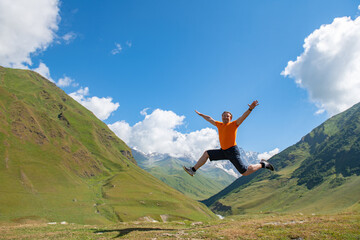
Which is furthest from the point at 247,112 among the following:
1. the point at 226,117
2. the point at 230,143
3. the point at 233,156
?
the point at 233,156

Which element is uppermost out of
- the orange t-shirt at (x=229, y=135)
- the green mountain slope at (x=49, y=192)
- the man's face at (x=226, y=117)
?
the green mountain slope at (x=49, y=192)

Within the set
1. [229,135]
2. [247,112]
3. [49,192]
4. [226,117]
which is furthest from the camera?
[49,192]

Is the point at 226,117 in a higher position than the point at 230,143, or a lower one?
higher

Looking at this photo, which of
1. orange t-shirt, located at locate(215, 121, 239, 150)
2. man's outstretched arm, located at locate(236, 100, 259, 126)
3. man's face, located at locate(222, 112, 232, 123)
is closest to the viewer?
man's outstretched arm, located at locate(236, 100, 259, 126)

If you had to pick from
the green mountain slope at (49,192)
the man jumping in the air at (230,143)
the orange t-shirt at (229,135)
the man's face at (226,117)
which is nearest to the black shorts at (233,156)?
the man jumping in the air at (230,143)

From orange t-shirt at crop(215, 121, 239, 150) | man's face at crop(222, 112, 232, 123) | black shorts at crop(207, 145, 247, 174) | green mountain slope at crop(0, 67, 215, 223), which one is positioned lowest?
black shorts at crop(207, 145, 247, 174)

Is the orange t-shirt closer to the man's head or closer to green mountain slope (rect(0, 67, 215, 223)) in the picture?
the man's head

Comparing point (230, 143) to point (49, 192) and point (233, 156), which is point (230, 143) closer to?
point (233, 156)

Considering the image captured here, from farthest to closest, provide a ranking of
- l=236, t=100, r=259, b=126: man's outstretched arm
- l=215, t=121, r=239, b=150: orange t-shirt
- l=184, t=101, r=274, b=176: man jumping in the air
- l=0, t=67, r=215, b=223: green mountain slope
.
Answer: l=0, t=67, r=215, b=223: green mountain slope, l=215, t=121, r=239, b=150: orange t-shirt, l=184, t=101, r=274, b=176: man jumping in the air, l=236, t=100, r=259, b=126: man's outstretched arm

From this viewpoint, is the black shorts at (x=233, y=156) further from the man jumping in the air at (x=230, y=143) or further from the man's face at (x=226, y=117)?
the man's face at (x=226, y=117)

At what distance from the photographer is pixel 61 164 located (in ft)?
616

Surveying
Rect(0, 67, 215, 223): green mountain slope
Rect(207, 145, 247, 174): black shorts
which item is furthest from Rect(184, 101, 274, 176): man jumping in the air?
Rect(0, 67, 215, 223): green mountain slope

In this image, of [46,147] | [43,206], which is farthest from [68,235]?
[46,147]

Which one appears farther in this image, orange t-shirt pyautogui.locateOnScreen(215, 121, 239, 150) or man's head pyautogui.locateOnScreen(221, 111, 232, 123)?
man's head pyautogui.locateOnScreen(221, 111, 232, 123)
